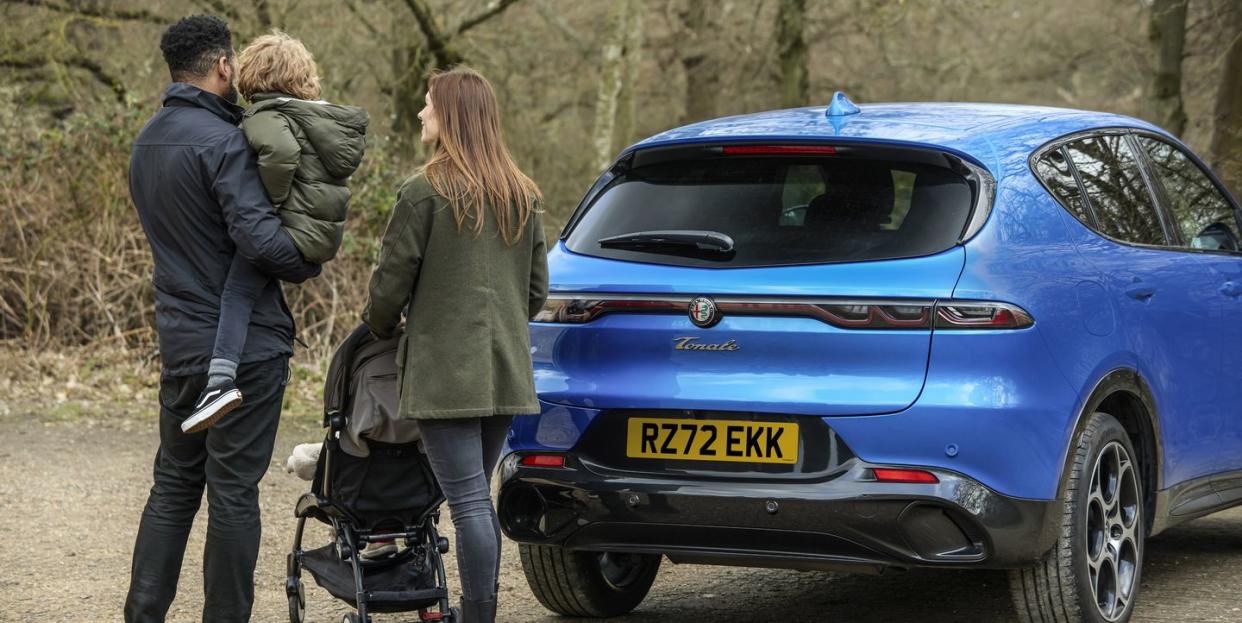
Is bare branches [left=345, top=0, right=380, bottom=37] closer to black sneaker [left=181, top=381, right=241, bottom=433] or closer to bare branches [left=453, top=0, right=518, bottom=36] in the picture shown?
bare branches [left=453, top=0, right=518, bottom=36]

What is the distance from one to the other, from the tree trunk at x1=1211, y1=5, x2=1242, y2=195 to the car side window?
5879 mm

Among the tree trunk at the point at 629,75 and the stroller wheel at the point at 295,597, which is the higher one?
the tree trunk at the point at 629,75

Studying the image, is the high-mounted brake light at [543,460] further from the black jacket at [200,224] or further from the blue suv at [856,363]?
the black jacket at [200,224]

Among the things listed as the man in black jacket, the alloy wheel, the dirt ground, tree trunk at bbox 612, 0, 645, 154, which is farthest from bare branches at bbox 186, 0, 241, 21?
the alloy wheel

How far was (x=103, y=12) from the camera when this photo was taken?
48.0 ft

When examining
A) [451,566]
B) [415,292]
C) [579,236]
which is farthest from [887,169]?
[451,566]

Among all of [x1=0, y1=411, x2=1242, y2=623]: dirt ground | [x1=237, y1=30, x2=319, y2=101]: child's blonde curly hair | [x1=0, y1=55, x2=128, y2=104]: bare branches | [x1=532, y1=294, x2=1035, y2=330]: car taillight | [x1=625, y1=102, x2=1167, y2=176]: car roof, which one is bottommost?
[x1=0, y1=411, x2=1242, y2=623]: dirt ground

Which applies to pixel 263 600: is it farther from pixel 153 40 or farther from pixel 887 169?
pixel 153 40

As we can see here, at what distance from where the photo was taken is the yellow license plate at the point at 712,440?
14.4ft

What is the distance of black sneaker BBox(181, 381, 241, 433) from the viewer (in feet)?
13.9

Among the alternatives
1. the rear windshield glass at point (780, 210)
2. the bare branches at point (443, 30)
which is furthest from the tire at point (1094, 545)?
the bare branches at point (443, 30)

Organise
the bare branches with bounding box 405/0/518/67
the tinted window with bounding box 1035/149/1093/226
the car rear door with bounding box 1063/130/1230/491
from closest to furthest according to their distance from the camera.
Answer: the tinted window with bounding box 1035/149/1093/226 < the car rear door with bounding box 1063/130/1230/491 < the bare branches with bounding box 405/0/518/67

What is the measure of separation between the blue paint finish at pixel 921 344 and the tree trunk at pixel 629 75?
12129mm

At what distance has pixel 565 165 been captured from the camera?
787 inches
